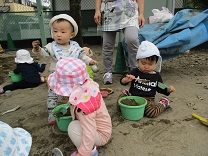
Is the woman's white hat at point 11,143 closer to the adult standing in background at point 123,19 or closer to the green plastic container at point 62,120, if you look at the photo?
the green plastic container at point 62,120

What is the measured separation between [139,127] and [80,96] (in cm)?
82

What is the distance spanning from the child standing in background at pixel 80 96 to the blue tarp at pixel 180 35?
6.38ft

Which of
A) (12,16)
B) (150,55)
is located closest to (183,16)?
(150,55)

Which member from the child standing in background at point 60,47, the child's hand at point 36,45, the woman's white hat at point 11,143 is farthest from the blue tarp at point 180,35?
the woman's white hat at point 11,143

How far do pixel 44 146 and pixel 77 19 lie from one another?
363 centimetres

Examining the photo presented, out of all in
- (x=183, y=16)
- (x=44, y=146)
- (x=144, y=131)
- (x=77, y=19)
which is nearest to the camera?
(x=44, y=146)

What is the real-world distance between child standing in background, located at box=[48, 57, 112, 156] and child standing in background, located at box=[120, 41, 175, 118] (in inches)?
29.1

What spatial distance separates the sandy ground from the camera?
1.61 metres

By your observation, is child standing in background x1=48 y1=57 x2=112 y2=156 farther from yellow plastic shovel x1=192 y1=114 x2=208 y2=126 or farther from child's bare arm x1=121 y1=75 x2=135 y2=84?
yellow plastic shovel x1=192 y1=114 x2=208 y2=126

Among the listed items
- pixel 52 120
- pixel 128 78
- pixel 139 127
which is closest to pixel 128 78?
pixel 128 78

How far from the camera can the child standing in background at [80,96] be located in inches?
51.4

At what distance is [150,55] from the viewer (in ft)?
6.51

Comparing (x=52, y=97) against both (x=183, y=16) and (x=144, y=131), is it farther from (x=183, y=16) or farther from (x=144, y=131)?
(x=183, y=16)

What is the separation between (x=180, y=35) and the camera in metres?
2.98
